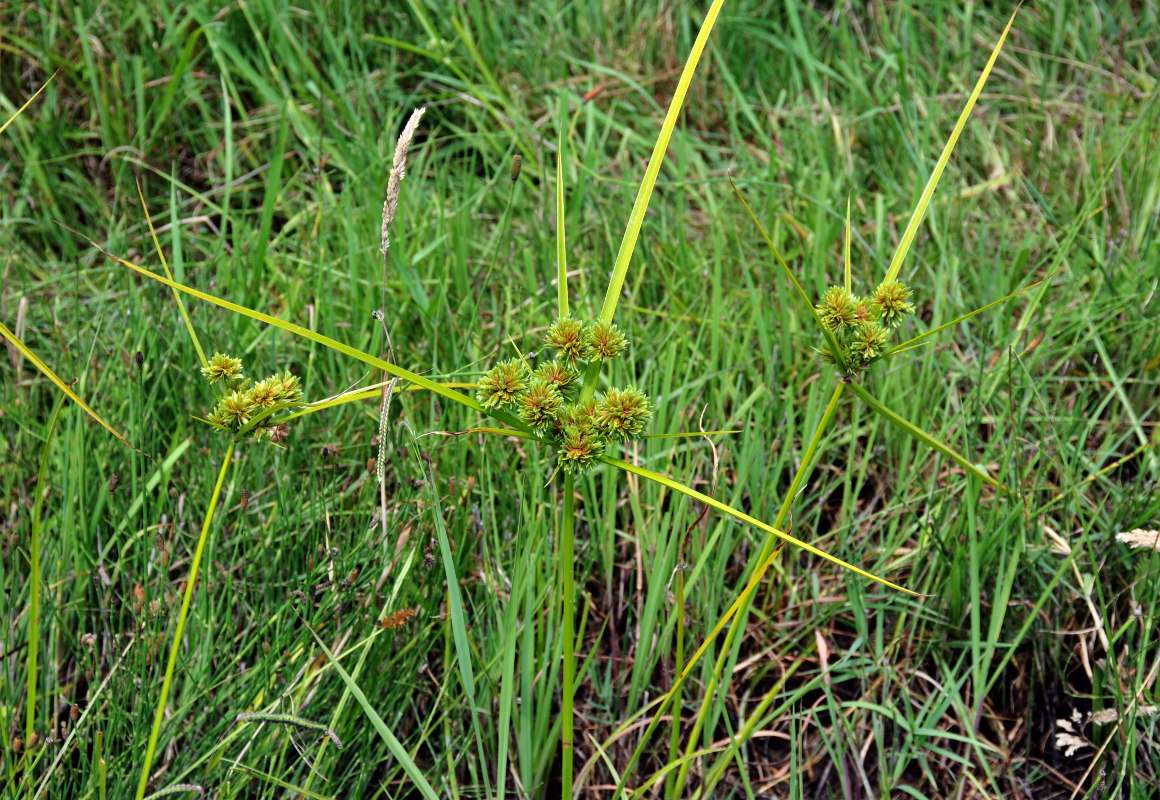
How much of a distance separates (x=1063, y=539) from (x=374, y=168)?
1.86 metres

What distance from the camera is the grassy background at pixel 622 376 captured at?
1472 millimetres

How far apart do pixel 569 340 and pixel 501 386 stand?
9cm

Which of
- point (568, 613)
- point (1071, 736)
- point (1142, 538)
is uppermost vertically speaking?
point (568, 613)

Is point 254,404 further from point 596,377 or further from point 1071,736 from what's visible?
point 1071,736

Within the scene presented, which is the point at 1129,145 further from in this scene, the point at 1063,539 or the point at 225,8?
the point at 225,8

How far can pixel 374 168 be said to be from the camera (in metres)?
2.46

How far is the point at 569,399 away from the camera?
97cm

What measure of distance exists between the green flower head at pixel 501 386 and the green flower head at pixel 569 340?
6 centimetres

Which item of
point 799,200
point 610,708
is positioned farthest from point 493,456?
point 799,200

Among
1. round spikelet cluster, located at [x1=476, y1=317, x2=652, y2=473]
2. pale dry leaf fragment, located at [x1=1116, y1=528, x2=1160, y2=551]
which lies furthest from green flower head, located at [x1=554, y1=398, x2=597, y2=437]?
pale dry leaf fragment, located at [x1=1116, y1=528, x2=1160, y2=551]

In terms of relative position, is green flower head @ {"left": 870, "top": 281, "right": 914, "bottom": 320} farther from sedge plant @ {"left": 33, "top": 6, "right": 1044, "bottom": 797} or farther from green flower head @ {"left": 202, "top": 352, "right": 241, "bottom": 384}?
green flower head @ {"left": 202, "top": 352, "right": 241, "bottom": 384}

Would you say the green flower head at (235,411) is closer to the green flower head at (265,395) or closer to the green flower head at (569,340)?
the green flower head at (265,395)

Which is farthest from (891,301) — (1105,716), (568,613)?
(1105,716)

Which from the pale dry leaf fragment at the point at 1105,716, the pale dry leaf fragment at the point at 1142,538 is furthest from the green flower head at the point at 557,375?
the pale dry leaf fragment at the point at 1105,716
